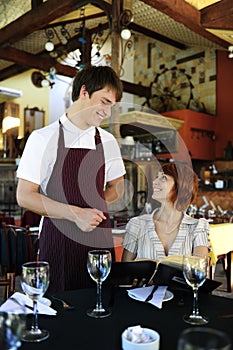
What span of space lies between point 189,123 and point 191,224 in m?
7.98

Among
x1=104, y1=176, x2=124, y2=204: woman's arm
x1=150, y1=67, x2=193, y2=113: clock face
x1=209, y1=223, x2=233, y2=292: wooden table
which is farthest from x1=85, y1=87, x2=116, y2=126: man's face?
x1=150, y1=67, x2=193, y2=113: clock face

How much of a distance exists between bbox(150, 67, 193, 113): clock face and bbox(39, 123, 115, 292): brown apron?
378 inches

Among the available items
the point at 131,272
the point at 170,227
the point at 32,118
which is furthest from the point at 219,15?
the point at 32,118

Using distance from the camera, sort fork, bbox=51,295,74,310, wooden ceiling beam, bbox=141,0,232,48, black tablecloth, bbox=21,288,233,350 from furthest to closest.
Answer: wooden ceiling beam, bbox=141,0,232,48
fork, bbox=51,295,74,310
black tablecloth, bbox=21,288,233,350

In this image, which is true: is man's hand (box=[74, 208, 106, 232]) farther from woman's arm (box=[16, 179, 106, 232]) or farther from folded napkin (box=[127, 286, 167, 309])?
folded napkin (box=[127, 286, 167, 309])

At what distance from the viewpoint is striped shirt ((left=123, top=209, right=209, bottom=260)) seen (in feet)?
6.17

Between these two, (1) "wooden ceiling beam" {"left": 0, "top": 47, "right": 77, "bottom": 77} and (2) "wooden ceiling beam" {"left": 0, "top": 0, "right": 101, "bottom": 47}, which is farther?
(1) "wooden ceiling beam" {"left": 0, "top": 47, "right": 77, "bottom": 77}

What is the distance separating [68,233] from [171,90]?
10.2m

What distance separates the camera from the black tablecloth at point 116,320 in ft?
3.22

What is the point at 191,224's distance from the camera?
1933 millimetres

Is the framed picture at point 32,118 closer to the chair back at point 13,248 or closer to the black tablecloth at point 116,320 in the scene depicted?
the chair back at point 13,248

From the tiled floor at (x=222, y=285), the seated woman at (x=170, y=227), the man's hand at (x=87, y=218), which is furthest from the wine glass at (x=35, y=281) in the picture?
the tiled floor at (x=222, y=285)

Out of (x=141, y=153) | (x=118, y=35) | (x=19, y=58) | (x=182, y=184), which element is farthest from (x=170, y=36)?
(x=182, y=184)

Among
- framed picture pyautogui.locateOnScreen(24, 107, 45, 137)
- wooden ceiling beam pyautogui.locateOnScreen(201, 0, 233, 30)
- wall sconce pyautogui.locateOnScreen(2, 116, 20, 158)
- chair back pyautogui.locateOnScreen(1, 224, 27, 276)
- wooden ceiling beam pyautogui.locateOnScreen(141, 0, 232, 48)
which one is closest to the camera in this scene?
chair back pyautogui.locateOnScreen(1, 224, 27, 276)
